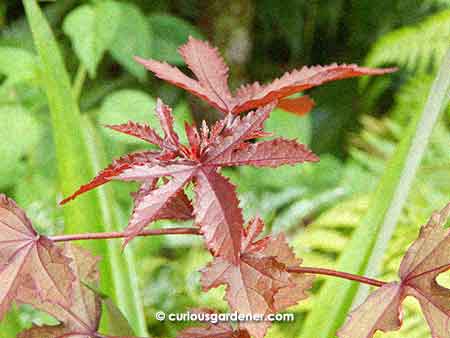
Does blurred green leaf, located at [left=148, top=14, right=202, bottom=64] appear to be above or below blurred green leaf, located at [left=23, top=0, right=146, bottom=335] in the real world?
above

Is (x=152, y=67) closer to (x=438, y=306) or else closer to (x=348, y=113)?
(x=438, y=306)

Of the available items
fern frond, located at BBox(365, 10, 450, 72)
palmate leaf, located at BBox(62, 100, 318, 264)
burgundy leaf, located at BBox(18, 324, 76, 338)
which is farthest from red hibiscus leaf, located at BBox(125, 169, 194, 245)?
fern frond, located at BBox(365, 10, 450, 72)

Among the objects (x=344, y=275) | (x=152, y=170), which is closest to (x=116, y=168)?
(x=152, y=170)

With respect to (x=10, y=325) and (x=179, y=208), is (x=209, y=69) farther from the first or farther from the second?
(x=10, y=325)

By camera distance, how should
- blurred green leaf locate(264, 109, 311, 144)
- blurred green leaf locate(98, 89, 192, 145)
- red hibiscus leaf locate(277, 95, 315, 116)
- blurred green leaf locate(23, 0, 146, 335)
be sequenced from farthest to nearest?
blurred green leaf locate(264, 109, 311, 144) < blurred green leaf locate(98, 89, 192, 145) < blurred green leaf locate(23, 0, 146, 335) < red hibiscus leaf locate(277, 95, 315, 116)

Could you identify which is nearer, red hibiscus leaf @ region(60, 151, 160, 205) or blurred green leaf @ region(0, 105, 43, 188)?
red hibiscus leaf @ region(60, 151, 160, 205)

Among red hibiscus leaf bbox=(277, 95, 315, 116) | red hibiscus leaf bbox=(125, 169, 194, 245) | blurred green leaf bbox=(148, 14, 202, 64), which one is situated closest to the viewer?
red hibiscus leaf bbox=(125, 169, 194, 245)

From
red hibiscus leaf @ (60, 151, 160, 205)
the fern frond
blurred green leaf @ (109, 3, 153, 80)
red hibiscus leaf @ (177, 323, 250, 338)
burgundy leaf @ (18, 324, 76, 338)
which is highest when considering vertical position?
the fern frond

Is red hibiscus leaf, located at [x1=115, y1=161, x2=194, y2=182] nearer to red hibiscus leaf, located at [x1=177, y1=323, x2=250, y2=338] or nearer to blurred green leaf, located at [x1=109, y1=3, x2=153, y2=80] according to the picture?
red hibiscus leaf, located at [x1=177, y1=323, x2=250, y2=338]
